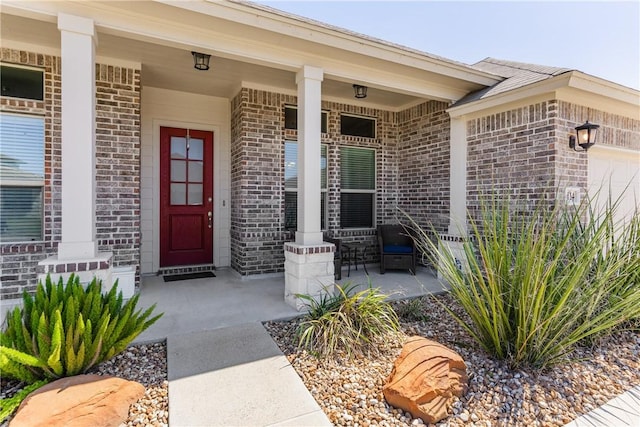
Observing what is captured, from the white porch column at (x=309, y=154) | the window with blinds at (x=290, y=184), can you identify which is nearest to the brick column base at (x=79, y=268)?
the white porch column at (x=309, y=154)

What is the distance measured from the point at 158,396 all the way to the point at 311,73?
3527 millimetres

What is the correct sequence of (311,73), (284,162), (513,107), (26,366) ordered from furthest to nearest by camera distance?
1. (284,162)
2. (513,107)
3. (311,73)
4. (26,366)

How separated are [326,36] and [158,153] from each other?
3.30m

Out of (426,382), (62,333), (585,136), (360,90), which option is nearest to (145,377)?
(62,333)

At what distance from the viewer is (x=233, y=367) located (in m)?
2.52

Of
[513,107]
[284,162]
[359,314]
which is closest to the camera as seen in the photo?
[359,314]

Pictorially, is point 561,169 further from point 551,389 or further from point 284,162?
point 284,162

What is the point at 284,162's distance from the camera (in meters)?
5.47

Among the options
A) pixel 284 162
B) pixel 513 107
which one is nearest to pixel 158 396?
pixel 284 162

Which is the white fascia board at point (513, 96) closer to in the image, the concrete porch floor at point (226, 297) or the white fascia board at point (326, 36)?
the white fascia board at point (326, 36)

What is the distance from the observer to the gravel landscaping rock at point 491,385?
6.57 feet

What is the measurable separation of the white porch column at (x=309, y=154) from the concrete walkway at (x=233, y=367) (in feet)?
3.25

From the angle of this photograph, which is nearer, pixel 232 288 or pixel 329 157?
pixel 232 288

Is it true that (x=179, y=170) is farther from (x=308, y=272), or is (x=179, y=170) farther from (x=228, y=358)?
(x=228, y=358)
